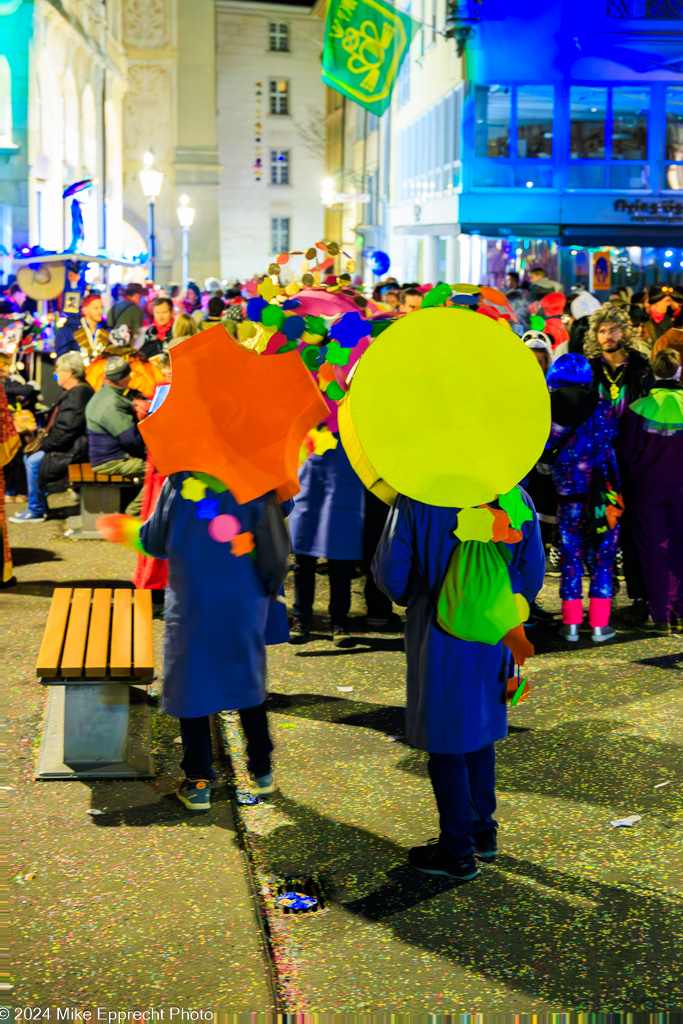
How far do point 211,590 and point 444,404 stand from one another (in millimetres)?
1188

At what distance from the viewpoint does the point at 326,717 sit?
5.80 meters

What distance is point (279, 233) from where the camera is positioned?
169 feet

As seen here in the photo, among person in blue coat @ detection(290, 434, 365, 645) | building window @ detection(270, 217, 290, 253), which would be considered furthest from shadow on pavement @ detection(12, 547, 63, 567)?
building window @ detection(270, 217, 290, 253)

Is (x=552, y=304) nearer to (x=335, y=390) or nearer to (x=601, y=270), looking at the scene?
(x=335, y=390)

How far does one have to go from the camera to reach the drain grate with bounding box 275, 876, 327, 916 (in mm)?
3896

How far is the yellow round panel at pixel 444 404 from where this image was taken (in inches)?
153

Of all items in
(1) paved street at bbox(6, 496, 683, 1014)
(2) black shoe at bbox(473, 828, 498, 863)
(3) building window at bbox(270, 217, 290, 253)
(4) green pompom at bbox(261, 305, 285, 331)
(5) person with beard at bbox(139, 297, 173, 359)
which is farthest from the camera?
(3) building window at bbox(270, 217, 290, 253)

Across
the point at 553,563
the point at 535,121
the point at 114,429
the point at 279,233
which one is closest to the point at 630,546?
the point at 553,563

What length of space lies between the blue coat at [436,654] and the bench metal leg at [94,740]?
1.59m

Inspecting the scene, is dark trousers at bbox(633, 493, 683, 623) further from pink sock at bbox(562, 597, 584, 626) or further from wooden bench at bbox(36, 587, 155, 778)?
wooden bench at bbox(36, 587, 155, 778)

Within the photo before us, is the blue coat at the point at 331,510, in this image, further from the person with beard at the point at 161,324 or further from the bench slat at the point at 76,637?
the person with beard at the point at 161,324

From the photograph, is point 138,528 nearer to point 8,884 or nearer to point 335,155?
point 8,884

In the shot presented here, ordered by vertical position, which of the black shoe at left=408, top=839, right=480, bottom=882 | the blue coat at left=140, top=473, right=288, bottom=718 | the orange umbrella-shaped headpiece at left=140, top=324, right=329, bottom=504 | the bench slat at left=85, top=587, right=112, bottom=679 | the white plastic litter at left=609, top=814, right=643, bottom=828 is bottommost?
the white plastic litter at left=609, top=814, right=643, bottom=828

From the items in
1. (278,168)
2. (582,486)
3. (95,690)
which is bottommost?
(95,690)
